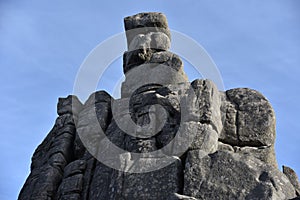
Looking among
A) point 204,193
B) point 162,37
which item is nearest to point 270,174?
point 204,193

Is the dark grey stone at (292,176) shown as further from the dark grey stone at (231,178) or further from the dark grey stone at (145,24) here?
the dark grey stone at (145,24)

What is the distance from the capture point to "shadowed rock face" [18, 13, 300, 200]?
2670cm

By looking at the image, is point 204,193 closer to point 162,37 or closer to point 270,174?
point 270,174

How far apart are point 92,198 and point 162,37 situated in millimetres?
10415

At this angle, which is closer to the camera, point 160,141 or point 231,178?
point 231,178

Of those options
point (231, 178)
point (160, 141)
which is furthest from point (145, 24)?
point (231, 178)

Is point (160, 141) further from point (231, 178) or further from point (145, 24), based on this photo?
point (145, 24)

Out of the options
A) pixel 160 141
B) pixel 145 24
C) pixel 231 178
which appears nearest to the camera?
pixel 231 178

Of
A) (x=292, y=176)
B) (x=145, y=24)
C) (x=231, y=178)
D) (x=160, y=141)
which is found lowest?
(x=231, y=178)

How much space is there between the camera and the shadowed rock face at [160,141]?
26.7 m

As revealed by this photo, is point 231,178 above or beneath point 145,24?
beneath

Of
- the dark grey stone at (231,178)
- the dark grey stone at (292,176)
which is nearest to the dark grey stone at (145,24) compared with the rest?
the dark grey stone at (292,176)

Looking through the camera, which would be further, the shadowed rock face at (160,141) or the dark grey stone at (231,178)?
the shadowed rock face at (160,141)

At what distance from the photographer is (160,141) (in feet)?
95.0
